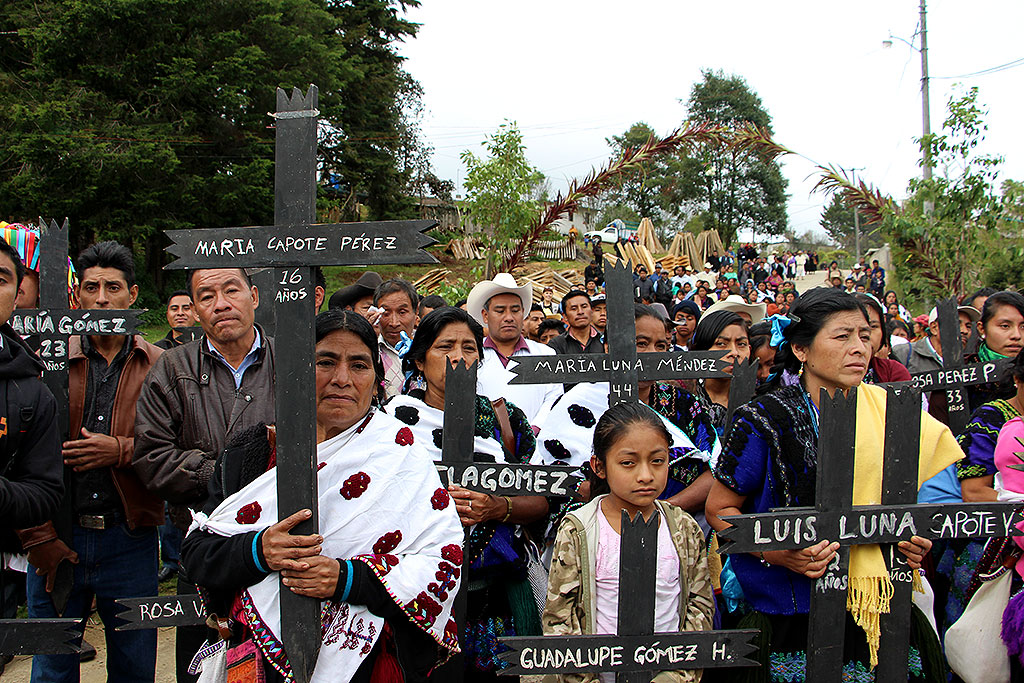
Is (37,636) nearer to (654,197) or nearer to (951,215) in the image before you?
(951,215)

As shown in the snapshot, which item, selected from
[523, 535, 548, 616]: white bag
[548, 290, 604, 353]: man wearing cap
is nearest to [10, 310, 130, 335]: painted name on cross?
[523, 535, 548, 616]: white bag

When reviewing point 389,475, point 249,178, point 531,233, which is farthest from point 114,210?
point 389,475

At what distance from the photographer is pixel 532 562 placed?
11.0ft

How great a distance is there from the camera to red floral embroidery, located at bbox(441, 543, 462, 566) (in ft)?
7.80

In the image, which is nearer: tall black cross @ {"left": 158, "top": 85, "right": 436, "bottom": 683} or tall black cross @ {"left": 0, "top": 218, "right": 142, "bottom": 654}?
tall black cross @ {"left": 158, "top": 85, "right": 436, "bottom": 683}

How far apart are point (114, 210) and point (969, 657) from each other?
24.8 meters

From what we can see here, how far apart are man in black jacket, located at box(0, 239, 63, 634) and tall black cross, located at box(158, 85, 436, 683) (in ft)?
2.84

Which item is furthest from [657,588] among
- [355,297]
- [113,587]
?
[355,297]

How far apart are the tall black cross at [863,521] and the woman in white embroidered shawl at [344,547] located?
0.99 m

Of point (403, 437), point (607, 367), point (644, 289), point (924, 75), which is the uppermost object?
point (924, 75)

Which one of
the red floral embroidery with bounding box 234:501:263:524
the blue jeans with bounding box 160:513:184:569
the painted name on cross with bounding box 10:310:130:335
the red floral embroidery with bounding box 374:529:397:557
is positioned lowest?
the blue jeans with bounding box 160:513:184:569

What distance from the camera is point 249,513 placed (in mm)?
2348

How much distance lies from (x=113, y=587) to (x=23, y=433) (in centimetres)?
109

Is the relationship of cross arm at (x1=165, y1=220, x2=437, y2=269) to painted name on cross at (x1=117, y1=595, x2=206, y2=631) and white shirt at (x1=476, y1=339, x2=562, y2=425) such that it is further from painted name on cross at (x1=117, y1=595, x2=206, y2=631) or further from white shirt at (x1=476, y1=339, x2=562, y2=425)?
white shirt at (x1=476, y1=339, x2=562, y2=425)
